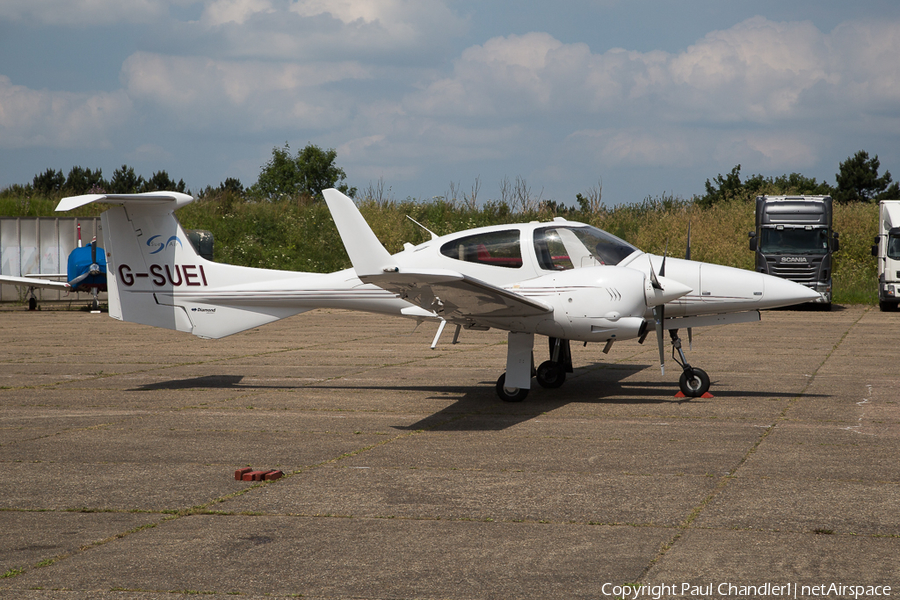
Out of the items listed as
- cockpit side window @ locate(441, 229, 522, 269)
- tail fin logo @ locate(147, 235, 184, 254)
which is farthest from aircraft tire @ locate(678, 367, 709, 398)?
tail fin logo @ locate(147, 235, 184, 254)

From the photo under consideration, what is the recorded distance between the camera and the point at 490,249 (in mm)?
11266

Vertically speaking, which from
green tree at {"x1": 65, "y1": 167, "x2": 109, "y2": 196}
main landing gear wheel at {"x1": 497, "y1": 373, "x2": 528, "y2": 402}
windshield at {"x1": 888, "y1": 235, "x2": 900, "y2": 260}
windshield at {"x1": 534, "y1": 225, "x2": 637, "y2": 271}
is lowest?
main landing gear wheel at {"x1": 497, "y1": 373, "x2": 528, "y2": 402}

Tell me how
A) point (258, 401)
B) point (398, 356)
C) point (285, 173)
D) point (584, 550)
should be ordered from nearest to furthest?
point (584, 550), point (258, 401), point (398, 356), point (285, 173)

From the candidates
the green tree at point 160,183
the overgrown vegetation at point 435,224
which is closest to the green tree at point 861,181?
the overgrown vegetation at point 435,224

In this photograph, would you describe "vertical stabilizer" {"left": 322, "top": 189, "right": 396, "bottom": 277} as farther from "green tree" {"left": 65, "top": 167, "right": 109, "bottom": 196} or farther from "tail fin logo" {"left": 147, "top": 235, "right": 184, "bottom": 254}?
"green tree" {"left": 65, "top": 167, "right": 109, "bottom": 196}

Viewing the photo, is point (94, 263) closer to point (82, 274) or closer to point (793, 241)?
point (82, 274)

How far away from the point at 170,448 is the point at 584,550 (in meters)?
4.79

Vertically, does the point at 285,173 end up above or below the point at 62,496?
above

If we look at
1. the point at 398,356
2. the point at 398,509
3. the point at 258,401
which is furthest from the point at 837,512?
the point at 398,356

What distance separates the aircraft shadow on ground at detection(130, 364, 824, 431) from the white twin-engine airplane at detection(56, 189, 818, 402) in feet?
1.23

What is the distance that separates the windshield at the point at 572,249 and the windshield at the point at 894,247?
18.9m

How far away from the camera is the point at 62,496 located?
6387mm

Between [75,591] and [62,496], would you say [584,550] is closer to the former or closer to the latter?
[75,591]

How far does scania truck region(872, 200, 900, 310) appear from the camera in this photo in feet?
85.9
